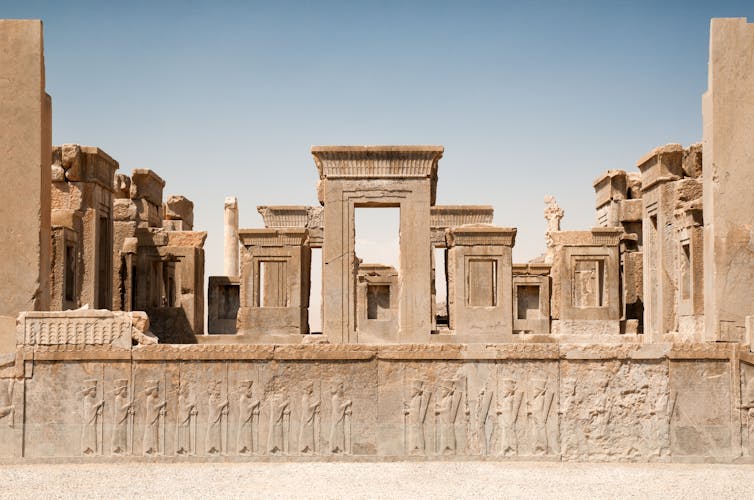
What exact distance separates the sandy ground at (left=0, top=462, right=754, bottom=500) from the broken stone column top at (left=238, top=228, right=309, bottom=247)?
9289 mm

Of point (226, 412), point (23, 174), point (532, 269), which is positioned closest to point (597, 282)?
point (532, 269)

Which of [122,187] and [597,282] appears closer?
[597,282]

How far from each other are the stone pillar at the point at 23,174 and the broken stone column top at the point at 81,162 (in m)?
5.14

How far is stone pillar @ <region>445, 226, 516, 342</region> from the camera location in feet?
48.3

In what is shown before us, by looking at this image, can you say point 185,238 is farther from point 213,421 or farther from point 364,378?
point 364,378

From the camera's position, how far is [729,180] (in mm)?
8398

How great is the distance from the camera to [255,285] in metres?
16.7

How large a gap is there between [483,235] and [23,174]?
29.2 ft

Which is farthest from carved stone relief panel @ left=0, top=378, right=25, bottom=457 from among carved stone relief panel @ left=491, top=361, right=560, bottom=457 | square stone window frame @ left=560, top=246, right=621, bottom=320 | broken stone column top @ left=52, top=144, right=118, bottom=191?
square stone window frame @ left=560, top=246, right=621, bottom=320

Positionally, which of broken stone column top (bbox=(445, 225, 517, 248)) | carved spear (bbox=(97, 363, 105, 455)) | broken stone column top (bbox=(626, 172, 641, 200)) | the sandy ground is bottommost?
the sandy ground

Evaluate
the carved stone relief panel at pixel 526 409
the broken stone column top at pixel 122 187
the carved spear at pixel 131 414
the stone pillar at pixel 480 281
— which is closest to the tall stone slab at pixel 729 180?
the carved stone relief panel at pixel 526 409

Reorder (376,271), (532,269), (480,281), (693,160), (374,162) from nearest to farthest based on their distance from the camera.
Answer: (693,160) → (374,162) → (480,281) → (532,269) → (376,271)

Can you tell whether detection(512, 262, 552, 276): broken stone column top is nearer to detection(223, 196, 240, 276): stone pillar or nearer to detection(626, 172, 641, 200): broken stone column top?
detection(626, 172, 641, 200): broken stone column top

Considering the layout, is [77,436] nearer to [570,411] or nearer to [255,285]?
[570,411]
